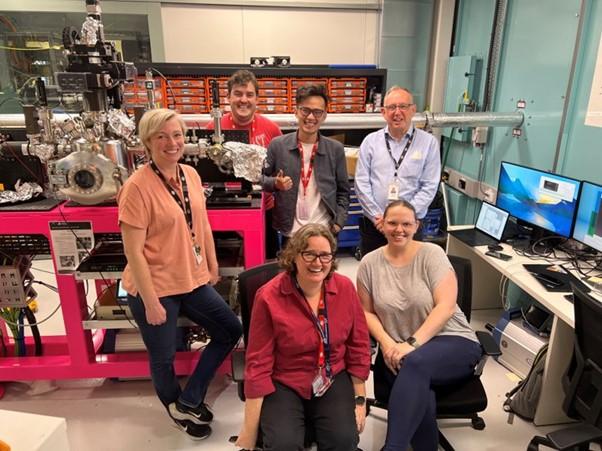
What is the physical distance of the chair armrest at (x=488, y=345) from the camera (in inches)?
70.8

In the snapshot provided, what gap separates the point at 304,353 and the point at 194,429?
863 millimetres

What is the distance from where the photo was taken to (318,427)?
5.35ft

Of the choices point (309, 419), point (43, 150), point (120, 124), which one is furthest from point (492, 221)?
point (43, 150)

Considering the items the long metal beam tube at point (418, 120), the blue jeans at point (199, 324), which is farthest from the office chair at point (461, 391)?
the long metal beam tube at point (418, 120)

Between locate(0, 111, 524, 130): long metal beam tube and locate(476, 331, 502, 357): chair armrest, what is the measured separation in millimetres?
1744

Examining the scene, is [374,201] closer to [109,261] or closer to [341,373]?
[341,373]

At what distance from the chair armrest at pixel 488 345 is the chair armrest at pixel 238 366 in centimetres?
97

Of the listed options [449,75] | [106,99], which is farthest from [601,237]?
[106,99]

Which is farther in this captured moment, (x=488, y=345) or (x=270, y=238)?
(x=270, y=238)

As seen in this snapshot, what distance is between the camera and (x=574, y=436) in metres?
1.45

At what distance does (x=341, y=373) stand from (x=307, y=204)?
1013 mm

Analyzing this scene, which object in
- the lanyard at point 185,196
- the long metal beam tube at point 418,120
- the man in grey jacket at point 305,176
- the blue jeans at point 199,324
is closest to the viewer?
the lanyard at point 185,196

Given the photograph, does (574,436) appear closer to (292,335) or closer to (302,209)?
(292,335)

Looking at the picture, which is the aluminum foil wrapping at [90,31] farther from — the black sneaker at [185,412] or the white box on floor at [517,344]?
the white box on floor at [517,344]
